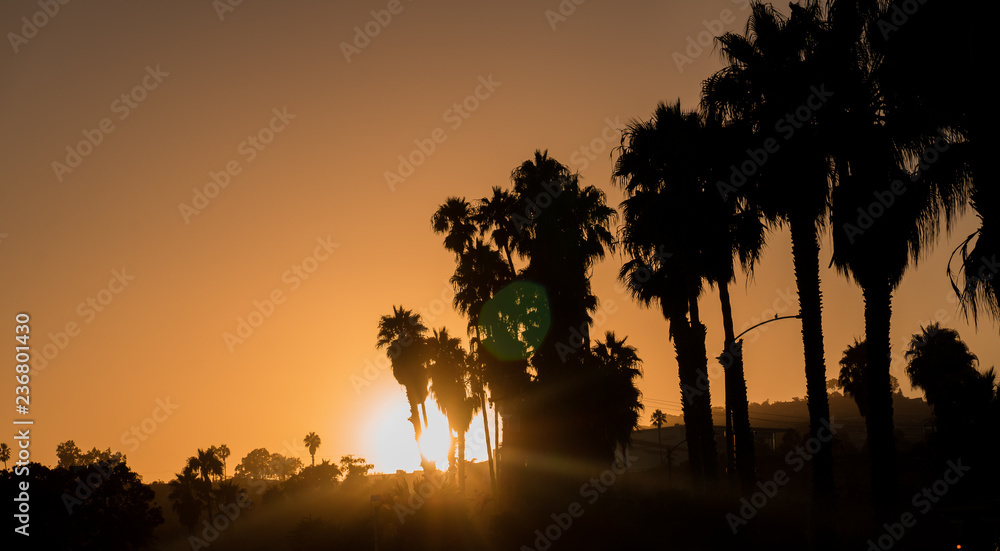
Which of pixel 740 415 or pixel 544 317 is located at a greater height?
pixel 544 317

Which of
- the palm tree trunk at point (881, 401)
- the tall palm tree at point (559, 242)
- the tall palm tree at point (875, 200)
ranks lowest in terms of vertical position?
the palm tree trunk at point (881, 401)

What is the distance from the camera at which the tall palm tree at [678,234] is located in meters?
29.2

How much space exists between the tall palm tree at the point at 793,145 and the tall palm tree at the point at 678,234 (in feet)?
15.2

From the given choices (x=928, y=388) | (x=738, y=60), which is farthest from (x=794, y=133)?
(x=928, y=388)

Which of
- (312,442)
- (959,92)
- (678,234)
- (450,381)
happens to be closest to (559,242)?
(678,234)

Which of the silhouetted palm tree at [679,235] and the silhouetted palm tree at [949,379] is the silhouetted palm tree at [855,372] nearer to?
the silhouetted palm tree at [949,379]

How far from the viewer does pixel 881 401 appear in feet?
60.6

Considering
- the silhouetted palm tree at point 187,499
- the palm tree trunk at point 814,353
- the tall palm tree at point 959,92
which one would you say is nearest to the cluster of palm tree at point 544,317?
the palm tree trunk at point 814,353

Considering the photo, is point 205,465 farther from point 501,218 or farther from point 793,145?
point 793,145

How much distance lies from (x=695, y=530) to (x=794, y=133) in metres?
14.8

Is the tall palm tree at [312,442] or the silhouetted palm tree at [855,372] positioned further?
the tall palm tree at [312,442]

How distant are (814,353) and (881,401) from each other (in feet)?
10.3

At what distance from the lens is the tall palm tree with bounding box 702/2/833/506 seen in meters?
20.8

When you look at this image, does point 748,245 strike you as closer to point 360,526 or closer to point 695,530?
point 695,530
